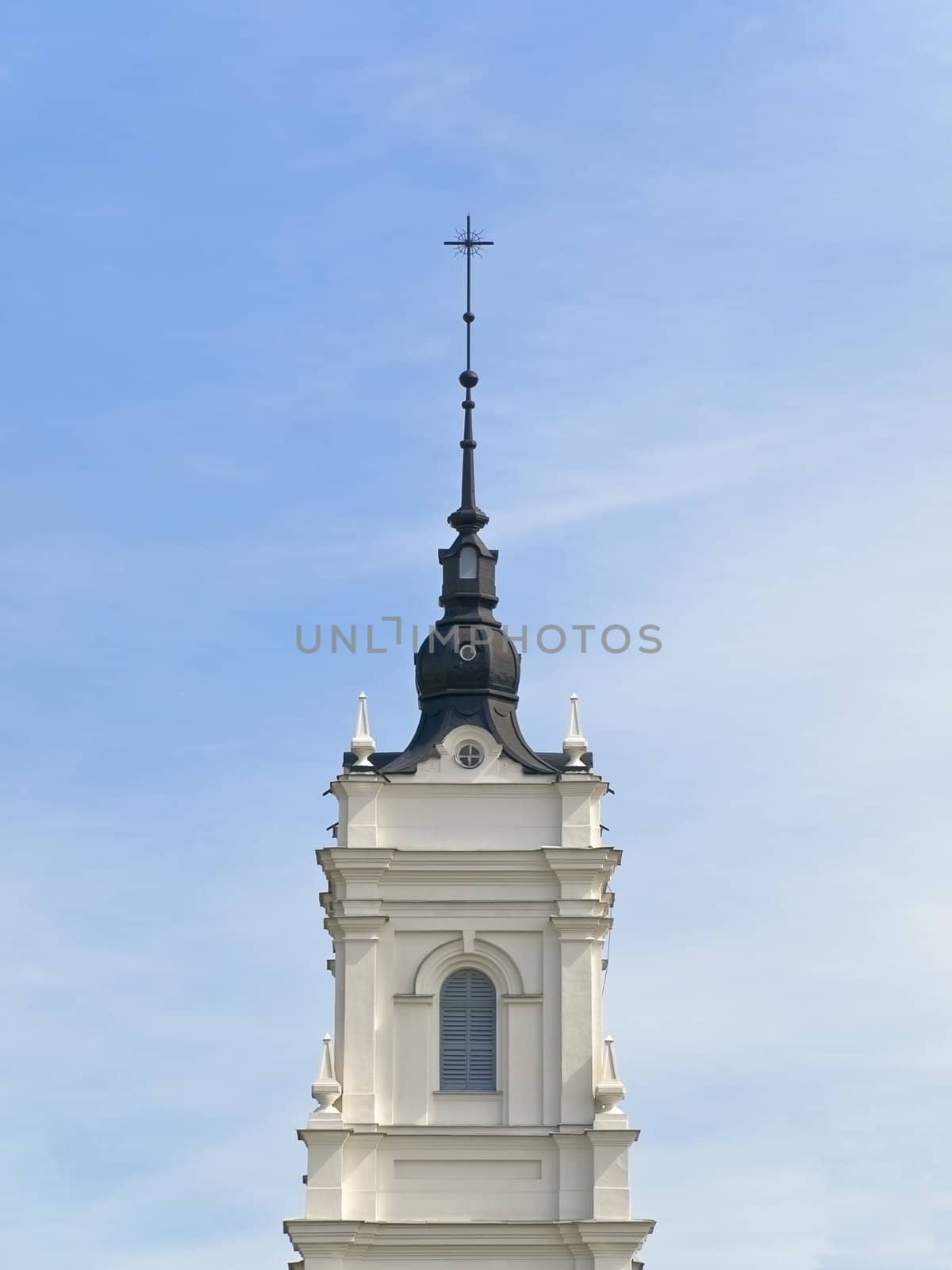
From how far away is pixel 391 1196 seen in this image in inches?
2140

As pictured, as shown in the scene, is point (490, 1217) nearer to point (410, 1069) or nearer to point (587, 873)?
point (410, 1069)

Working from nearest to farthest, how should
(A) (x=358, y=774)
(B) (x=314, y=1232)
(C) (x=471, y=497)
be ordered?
1. (B) (x=314, y=1232)
2. (A) (x=358, y=774)
3. (C) (x=471, y=497)

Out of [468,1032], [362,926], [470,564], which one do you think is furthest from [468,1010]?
[470,564]

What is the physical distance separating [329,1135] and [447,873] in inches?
214

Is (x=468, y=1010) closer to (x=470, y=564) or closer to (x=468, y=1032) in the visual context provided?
(x=468, y=1032)

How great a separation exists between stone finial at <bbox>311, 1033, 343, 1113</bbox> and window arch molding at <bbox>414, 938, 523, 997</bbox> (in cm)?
213

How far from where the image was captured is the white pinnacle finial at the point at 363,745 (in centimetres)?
5744

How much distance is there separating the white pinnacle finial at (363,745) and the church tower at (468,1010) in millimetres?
33

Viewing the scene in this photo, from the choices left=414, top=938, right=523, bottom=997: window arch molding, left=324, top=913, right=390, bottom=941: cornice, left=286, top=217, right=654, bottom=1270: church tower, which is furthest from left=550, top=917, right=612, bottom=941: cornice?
left=324, top=913, right=390, bottom=941: cornice

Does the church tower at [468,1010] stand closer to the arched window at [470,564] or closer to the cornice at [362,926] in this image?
the cornice at [362,926]

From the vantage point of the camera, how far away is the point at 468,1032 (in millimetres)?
55719

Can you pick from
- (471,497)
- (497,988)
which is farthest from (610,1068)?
(471,497)

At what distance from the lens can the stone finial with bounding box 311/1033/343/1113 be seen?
54438 mm

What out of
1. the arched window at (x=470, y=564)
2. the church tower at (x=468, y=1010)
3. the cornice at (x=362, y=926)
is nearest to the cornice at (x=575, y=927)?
the church tower at (x=468, y=1010)
